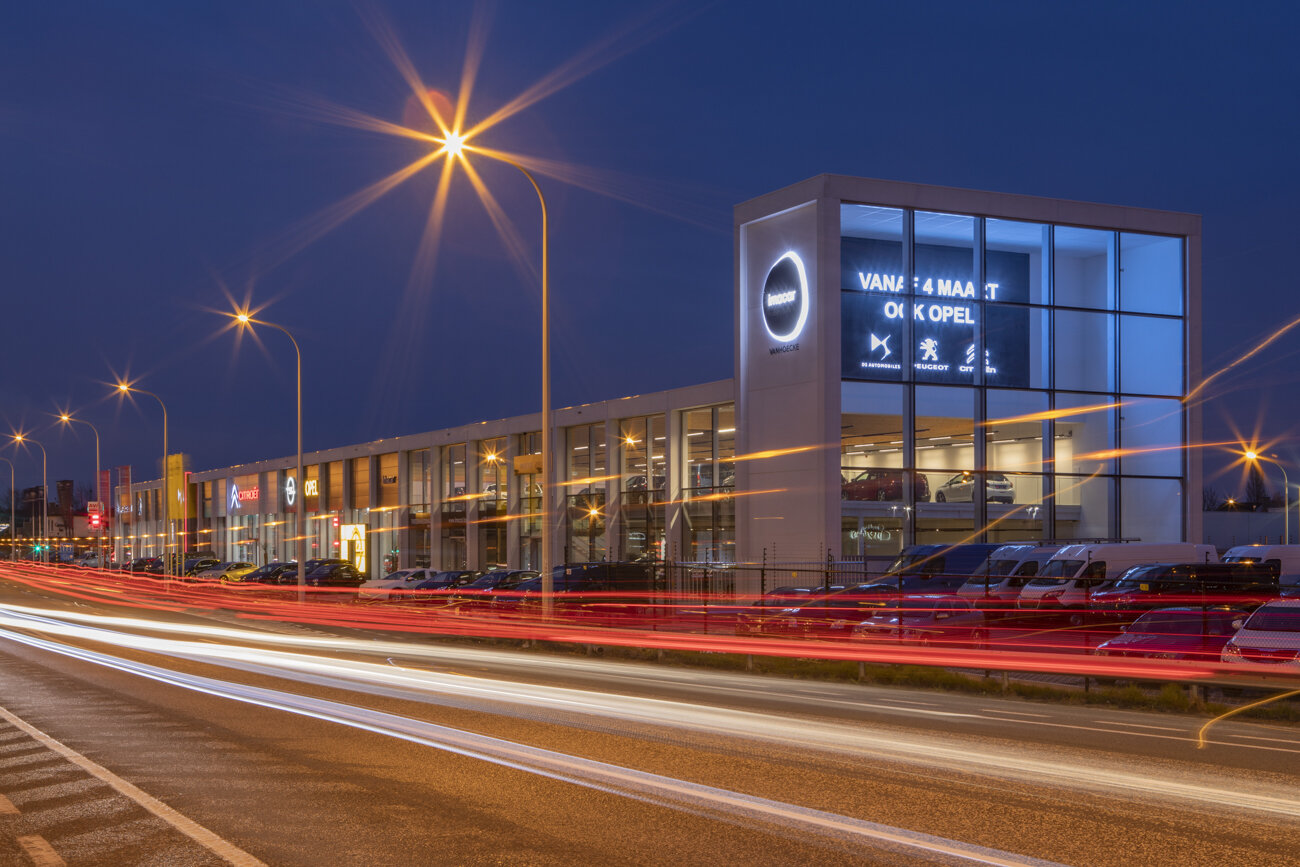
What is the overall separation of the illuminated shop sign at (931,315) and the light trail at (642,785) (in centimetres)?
3066

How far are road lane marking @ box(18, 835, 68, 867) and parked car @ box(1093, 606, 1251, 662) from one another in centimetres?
1853

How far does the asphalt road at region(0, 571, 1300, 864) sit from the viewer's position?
7.97m

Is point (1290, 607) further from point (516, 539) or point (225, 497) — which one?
point (225, 497)

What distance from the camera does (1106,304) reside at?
49.2 meters

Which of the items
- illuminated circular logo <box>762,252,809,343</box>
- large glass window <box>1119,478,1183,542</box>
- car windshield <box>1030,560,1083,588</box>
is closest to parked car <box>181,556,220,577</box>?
illuminated circular logo <box>762,252,809,343</box>

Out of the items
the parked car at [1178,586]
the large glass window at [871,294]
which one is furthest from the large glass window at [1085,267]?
the parked car at [1178,586]

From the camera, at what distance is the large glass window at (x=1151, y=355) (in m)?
49.1

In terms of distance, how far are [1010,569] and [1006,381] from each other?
12.5 m

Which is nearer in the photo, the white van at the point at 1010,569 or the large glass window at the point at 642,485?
the white van at the point at 1010,569

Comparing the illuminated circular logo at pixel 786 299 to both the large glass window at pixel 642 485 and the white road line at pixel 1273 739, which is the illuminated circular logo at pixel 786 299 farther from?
the white road line at pixel 1273 739

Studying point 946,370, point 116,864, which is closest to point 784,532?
point 946,370

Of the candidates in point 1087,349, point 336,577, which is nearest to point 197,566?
point 336,577

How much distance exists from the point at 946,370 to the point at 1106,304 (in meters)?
8.40

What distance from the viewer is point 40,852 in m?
7.98
